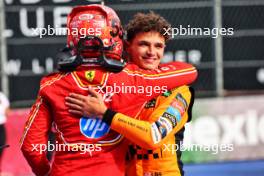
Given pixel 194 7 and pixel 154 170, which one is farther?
pixel 194 7

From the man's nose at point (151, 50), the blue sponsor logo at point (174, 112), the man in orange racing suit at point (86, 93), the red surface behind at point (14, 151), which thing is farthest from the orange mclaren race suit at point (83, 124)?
the red surface behind at point (14, 151)

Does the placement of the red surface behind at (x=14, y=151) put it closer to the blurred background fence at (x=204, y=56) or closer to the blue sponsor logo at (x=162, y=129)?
the blurred background fence at (x=204, y=56)

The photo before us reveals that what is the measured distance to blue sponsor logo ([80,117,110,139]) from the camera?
2.87m

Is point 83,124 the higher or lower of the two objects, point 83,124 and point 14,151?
the higher

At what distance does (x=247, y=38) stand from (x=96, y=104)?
18.2 feet

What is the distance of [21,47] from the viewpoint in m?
8.03

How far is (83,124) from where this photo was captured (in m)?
2.88

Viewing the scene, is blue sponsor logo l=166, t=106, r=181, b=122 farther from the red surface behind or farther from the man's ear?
the red surface behind

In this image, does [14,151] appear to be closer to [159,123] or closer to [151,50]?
[151,50]

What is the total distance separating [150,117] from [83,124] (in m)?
0.32

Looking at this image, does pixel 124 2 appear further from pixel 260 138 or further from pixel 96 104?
pixel 96 104

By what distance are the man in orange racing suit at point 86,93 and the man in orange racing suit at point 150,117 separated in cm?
5

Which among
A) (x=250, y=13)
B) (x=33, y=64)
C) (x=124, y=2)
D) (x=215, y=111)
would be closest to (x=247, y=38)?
(x=250, y=13)

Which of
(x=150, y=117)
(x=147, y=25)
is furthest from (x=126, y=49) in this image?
(x=150, y=117)
